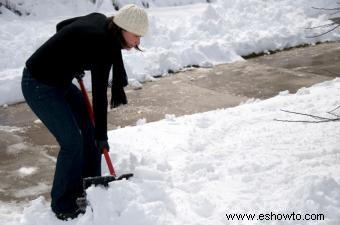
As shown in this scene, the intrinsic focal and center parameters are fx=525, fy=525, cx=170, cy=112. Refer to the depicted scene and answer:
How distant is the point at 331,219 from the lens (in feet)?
10.6

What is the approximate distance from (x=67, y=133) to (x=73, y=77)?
36 cm

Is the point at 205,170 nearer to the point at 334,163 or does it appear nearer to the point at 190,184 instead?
the point at 190,184

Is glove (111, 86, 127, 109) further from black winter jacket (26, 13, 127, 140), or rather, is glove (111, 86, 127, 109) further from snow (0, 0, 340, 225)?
snow (0, 0, 340, 225)

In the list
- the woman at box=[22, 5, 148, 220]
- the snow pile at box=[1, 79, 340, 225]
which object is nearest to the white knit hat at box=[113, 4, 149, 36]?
the woman at box=[22, 5, 148, 220]

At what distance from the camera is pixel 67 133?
10.9 ft

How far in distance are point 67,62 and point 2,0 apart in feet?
27.9

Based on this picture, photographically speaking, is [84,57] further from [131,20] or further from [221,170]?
[221,170]

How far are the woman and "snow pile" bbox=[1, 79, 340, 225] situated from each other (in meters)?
0.22

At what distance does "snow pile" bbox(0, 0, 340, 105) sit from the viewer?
7895mm

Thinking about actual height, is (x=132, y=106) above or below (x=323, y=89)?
below

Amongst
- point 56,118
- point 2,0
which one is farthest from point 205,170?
point 2,0

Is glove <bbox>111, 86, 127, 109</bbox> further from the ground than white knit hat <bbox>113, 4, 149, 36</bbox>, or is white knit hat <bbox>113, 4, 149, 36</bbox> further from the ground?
white knit hat <bbox>113, 4, 149, 36</bbox>

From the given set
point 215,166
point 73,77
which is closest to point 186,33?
point 215,166

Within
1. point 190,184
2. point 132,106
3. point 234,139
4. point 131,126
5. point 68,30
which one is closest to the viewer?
point 68,30
